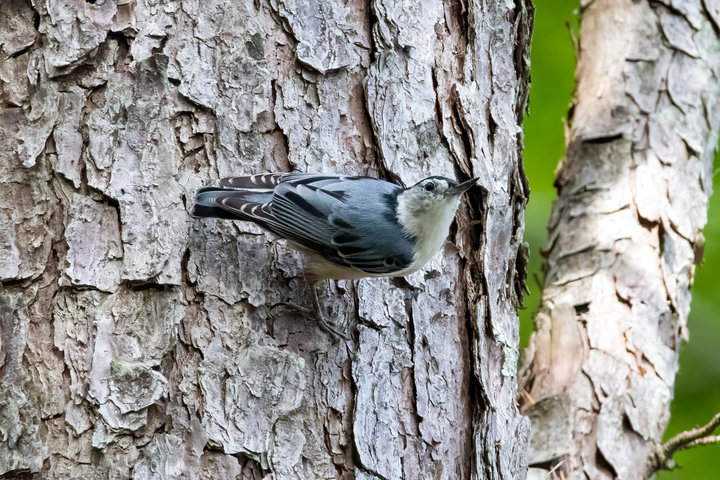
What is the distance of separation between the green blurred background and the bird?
1.36 metres

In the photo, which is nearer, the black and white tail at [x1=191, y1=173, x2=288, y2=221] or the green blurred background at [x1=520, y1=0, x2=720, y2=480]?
the black and white tail at [x1=191, y1=173, x2=288, y2=221]

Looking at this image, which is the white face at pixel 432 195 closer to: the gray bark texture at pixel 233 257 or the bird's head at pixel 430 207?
the bird's head at pixel 430 207

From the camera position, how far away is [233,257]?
2188 mm

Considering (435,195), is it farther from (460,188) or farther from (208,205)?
(208,205)

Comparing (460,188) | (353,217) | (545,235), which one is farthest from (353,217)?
(545,235)

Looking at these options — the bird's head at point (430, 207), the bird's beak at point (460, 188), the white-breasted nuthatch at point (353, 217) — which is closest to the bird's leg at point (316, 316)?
the white-breasted nuthatch at point (353, 217)

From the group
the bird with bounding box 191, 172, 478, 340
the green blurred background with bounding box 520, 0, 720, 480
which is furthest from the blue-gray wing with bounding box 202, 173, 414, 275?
the green blurred background with bounding box 520, 0, 720, 480

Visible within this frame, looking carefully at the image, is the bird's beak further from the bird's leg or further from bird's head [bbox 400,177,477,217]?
the bird's leg

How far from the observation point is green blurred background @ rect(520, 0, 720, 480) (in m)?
3.33

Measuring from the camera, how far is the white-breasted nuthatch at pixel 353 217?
2158 mm

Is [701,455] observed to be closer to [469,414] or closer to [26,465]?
[469,414]

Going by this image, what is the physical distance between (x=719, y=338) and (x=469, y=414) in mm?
1658

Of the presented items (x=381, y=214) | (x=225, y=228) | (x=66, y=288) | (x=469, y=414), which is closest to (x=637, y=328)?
(x=469, y=414)

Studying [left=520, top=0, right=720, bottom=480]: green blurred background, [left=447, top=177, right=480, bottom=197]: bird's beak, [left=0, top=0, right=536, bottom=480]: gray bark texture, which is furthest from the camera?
[left=520, top=0, right=720, bottom=480]: green blurred background
